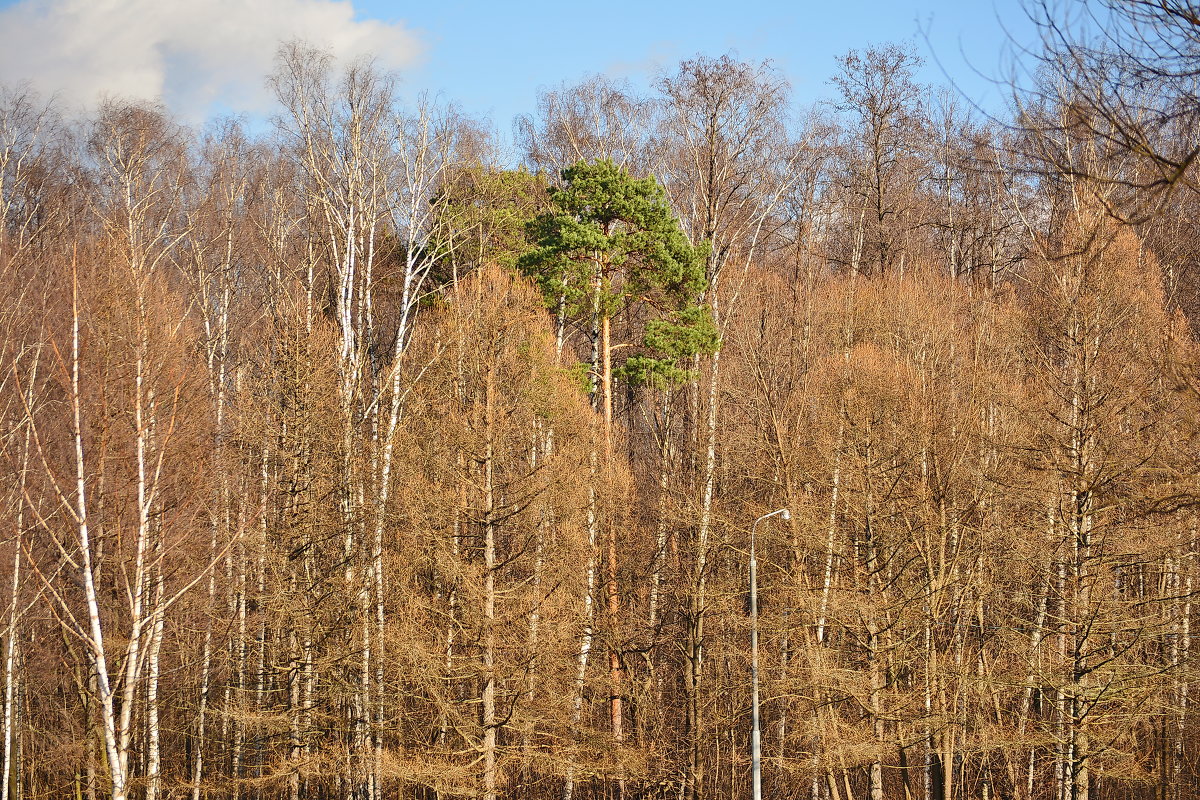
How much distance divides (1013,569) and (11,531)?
21.0m

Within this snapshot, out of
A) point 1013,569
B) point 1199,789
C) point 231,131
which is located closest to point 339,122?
point 1013,569

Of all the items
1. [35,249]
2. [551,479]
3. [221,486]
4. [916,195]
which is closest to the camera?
[551,479]

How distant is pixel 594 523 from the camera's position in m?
22.1

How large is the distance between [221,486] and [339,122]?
28.8 ft

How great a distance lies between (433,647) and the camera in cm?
1888

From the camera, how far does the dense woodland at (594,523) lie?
57.5ft

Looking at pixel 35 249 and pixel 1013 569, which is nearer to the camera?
pixel 1013 569

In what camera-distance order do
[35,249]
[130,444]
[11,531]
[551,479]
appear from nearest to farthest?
[130,444] → [11,531] → [551,479] → [35,249]

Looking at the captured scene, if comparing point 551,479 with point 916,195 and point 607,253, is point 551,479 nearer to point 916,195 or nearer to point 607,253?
point 607,253

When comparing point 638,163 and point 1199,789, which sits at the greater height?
point 638,163

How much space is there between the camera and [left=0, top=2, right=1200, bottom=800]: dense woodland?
1753cm

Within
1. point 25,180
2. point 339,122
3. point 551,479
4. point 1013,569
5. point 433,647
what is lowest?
point 433,647

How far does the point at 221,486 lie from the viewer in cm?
2181

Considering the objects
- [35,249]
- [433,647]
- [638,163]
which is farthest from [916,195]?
[35,249]
